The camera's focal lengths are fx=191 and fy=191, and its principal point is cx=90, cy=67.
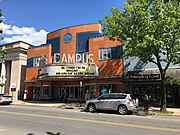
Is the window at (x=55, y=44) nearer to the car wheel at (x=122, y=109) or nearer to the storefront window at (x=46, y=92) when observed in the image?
the storefront window at (x=46, y=92)

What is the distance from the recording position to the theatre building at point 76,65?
2438 cm

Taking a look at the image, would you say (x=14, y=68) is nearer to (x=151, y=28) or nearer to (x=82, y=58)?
(x=82, y=58)

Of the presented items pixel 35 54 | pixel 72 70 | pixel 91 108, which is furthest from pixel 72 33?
pixel 91 108

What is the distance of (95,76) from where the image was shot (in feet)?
80.4

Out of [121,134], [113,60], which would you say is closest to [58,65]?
[113,60]

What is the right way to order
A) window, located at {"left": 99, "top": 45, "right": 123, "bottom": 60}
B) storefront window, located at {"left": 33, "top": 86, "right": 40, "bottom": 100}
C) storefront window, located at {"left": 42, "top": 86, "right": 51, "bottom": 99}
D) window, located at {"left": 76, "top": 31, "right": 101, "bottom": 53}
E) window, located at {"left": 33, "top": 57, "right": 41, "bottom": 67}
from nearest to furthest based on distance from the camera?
window, located at {"left": 99, "top": 45, "right": 123, "bottom": 60}
window, located at {"left": 76, "top": 31, "right": 101, "bottom": 53}
storefront window, located at {"left": 42, "top": 86, "right": 51, "bottom": 99}
window, located at {"left": 33, "top": 57, "right": 41, "bottom": 67}
storefront window, located at {"left": 33, "top": 86, "right": 40, "bottom": 100}

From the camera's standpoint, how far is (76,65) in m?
24.3

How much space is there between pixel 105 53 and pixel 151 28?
10.2 m

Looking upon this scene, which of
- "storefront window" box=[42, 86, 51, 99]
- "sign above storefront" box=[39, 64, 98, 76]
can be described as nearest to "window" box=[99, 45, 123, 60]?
"sign above storefront" box=[39, 64, 98, 76]

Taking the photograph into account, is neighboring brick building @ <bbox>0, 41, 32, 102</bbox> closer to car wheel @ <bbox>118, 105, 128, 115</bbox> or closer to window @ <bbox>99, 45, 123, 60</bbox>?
window @ <bbox>99, 45, 123, 60</bbox>

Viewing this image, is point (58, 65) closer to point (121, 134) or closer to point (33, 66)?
point (33, 66)

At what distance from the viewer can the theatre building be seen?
24375 millimetres

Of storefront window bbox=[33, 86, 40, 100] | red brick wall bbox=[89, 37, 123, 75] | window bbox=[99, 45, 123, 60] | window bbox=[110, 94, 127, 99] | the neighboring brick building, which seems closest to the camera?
window bbox=[110, 94, 127, 99]

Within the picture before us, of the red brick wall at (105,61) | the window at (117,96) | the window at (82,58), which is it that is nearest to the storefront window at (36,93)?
the window at (82,58)
